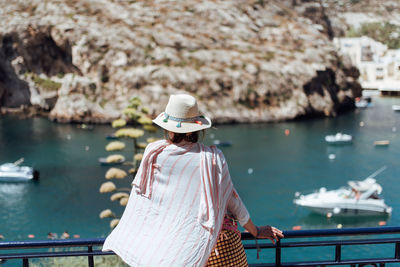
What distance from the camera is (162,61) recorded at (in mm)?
91562

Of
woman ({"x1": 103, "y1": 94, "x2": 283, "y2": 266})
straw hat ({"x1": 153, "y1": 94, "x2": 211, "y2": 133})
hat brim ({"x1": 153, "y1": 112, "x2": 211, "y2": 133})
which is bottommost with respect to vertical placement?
woman ({"x1": 103, "y1": 94, "x2": 283, "y2": 266})

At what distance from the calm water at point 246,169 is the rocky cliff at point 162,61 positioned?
8.07m

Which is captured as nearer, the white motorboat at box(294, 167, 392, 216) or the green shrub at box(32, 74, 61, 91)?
the white motorboat at box(294, 167, 392, 216)

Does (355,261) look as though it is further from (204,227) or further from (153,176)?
(153,176)

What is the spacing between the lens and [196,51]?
95.5 meters

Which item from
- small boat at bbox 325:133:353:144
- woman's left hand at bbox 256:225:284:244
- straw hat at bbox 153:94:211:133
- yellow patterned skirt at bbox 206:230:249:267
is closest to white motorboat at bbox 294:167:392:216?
small boat at bbox 325:133:353:144

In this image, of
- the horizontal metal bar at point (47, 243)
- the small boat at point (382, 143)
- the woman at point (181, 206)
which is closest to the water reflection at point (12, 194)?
the horizontal metal bar at point (47, 243)

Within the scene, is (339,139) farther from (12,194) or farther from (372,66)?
(372,66)

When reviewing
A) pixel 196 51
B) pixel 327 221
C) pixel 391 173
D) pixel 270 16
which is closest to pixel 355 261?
pixel 327 221

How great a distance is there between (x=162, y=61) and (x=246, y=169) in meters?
44.6

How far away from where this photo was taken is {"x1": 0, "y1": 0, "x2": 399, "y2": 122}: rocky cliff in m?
88.7

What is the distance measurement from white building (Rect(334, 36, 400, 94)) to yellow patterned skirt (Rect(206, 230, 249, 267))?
135 meters

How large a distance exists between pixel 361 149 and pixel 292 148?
32.8 ft

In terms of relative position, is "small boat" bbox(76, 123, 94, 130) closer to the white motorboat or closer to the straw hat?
the white motorboat
